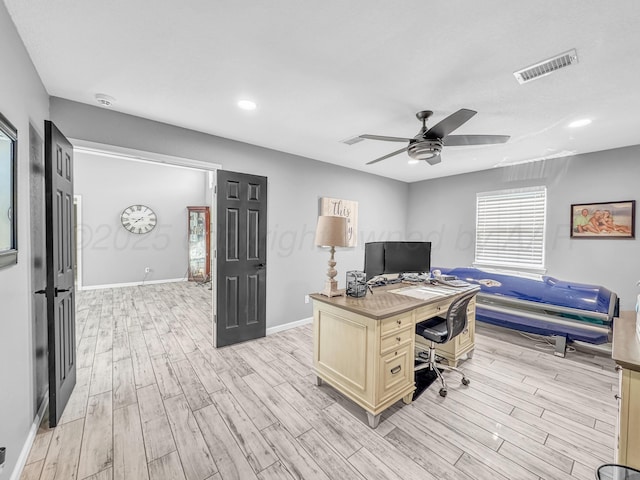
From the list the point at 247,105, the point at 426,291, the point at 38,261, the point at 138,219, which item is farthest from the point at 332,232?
the point at 138,219

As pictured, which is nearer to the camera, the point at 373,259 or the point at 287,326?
the point at 373,259

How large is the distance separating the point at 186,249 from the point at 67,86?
18.6 feet

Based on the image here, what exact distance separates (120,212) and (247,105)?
19.3ft

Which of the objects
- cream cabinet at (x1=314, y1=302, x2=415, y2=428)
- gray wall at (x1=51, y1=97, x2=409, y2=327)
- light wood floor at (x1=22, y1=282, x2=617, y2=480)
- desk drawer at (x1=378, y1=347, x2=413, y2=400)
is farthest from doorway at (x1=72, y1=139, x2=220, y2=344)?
desk drawer at (x1=378, y1=347, x2=413, y2=400)

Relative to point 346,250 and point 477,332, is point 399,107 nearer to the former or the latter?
point 346,250

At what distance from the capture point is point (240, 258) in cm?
337

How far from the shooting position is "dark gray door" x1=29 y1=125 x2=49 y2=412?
1.81 m

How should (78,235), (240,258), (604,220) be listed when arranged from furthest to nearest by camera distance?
(78,235)
(604,220)
(240,258)

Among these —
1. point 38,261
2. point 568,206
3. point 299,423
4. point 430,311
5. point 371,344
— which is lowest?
Answer: point 299,423

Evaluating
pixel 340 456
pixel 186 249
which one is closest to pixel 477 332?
pixel 340 456

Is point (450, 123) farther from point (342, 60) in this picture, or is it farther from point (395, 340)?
point (395, 340)

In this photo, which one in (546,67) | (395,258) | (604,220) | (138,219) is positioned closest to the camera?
(546,67)

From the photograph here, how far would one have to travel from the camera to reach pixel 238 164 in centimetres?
339

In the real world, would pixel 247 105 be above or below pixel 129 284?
above
